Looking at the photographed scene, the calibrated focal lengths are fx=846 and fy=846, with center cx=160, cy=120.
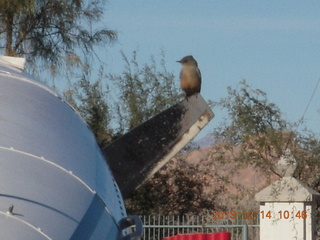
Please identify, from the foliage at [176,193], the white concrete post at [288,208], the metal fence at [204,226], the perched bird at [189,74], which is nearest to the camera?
the perched bird at [189,74]

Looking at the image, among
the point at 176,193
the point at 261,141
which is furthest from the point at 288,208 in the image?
the point at 176,193

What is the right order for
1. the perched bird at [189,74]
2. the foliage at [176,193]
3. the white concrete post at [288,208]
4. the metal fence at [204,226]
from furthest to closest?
the foliage at [176,193]
the metal fence at [204,226]
the white concrete post at [288,208]
the perched bird at [189,74]

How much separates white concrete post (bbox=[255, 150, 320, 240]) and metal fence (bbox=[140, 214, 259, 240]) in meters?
1.14

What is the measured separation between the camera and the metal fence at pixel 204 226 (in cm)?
1294

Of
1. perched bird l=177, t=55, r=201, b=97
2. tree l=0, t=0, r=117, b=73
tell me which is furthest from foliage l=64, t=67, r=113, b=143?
perched bird l=177, t=55, r=201, b=97

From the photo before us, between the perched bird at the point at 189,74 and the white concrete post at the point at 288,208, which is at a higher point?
the perched bird at the point at 189,74

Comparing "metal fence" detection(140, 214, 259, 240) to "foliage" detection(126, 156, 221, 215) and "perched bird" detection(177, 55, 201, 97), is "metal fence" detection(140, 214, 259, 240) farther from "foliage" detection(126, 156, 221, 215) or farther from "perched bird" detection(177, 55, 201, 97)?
"perched bird" detection(177, 55, 201, 97)

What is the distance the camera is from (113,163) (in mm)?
6023

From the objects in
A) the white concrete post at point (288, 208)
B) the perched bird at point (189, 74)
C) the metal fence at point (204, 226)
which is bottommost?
the metal fence at point (204, 226)

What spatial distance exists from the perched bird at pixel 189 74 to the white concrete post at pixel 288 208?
3.93 m

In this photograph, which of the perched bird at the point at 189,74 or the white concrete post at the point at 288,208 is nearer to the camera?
the perched bird at the point at 189,74

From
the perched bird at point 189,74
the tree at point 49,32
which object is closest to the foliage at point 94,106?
the tree at point 49,32

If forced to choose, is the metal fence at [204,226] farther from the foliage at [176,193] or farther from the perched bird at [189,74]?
the perched bird at [189,74]

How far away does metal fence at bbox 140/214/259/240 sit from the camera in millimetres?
12938
